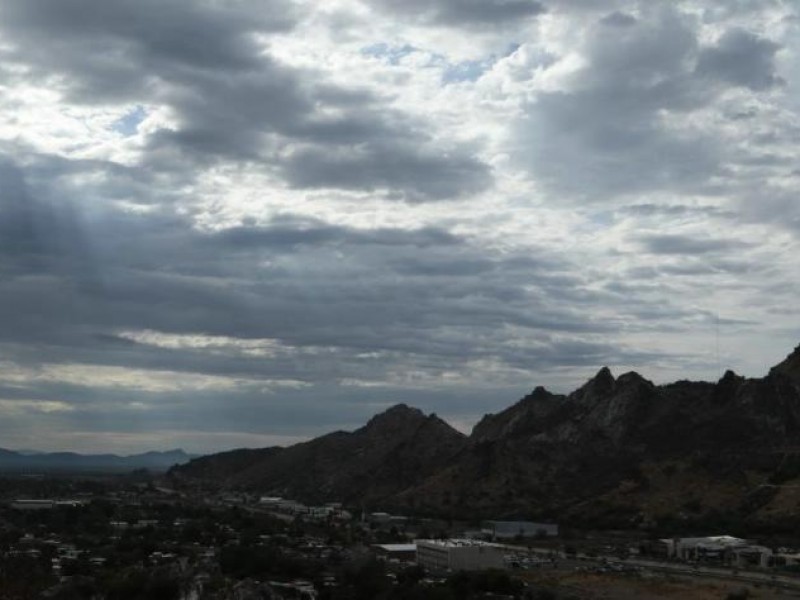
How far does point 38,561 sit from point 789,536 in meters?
93.6

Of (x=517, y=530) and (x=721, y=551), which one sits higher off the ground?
(x=721, y=551)

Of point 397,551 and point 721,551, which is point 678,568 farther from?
point 397,551

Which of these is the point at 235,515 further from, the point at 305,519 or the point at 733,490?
the point at 733,490

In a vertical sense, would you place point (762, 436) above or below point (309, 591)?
above

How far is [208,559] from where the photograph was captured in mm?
111500

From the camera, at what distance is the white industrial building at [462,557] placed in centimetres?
11012

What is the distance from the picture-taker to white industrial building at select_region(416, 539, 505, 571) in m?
110

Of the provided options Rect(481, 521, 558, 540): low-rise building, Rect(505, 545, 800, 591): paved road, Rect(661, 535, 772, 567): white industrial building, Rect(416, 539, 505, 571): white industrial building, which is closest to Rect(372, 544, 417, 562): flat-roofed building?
Rect(416, 539, 505, 571): white industrial building

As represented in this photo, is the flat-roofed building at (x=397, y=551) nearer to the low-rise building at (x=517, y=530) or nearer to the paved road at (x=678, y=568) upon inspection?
the paved road at (x=678, y=568)

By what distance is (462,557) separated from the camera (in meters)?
110

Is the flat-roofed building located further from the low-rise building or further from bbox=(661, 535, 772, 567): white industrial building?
bbox=(661, 535, 772, 567): white industrial building

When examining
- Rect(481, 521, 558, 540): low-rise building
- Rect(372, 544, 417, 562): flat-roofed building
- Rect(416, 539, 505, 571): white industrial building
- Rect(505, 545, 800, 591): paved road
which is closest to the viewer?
Rect(505, 545, 800, 591): paved road

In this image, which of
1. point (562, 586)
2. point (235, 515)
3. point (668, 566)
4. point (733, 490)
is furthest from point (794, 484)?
point (235, 515)

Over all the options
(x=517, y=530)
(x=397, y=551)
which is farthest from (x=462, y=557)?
(x=517, y=530)
